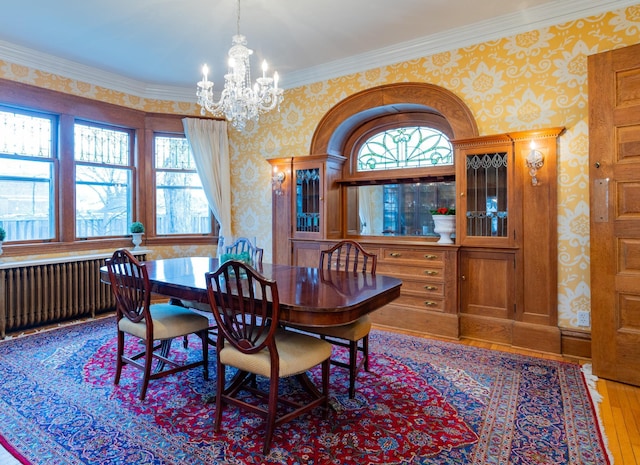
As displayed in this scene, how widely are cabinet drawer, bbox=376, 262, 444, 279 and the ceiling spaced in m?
2.22

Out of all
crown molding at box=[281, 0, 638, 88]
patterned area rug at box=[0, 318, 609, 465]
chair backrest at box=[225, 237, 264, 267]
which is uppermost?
crown molding at box=[281, 0, 638, 88]

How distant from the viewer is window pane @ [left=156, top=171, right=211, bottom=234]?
210 inches

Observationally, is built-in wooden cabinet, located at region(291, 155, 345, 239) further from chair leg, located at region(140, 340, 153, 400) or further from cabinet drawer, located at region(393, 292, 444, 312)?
chair leg, located at region(140, 340, 153, 400)

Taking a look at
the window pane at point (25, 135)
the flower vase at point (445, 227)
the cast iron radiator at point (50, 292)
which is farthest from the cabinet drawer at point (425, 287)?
the window pane at point (25, 135)

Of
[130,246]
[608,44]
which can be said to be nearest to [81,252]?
[130,246]

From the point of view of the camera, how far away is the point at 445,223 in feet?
12.7

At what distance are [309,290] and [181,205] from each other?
3808 mm

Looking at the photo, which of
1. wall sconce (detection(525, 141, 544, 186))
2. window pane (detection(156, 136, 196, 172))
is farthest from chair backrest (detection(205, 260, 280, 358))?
window pane (detection(156, 136, 196, 172))

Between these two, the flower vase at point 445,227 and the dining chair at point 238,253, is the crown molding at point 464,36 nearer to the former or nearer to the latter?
the flower vase at point 445,227

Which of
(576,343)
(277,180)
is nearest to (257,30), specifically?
(277,180)

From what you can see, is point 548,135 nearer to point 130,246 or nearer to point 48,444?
point 48,444

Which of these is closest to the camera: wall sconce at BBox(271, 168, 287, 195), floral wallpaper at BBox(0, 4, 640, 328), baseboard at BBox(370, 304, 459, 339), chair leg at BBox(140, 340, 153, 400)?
chair leg at BBox(140, 340, 153, 400)

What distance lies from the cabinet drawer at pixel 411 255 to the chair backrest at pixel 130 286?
2.46 meters

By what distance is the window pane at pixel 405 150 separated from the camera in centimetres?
422
